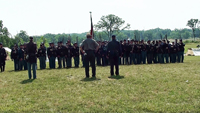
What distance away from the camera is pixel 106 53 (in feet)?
65.7

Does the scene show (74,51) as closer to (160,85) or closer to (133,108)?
(160,85)

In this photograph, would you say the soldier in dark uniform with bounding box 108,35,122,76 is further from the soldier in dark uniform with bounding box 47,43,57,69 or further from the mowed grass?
the soldier in dark uniform with bounding box 47,43,57,69

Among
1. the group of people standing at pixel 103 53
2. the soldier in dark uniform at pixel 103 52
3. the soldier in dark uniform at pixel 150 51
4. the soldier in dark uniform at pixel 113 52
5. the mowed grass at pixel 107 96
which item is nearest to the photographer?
the mowed grass at pixel 107 96

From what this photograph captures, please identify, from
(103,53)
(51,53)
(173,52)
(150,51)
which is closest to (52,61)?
(51,53)

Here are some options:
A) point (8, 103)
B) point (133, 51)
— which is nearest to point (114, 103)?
point (8, 103)

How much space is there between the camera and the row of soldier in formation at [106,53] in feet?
63.9

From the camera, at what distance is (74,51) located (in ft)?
63.9

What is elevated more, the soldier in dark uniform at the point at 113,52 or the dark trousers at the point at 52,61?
the soldier in dark uniform at the point at 113,52

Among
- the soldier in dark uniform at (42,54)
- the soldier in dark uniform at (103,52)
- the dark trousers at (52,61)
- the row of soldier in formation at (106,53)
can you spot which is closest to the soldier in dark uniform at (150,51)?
the row of soldier in formation at (106,53)

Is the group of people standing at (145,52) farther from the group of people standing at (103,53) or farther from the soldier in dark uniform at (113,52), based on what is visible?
the soldier in dark uniform at (113,52)

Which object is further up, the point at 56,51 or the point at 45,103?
the point at 56,51

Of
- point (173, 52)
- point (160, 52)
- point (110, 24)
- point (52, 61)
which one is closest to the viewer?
point (52, 61)

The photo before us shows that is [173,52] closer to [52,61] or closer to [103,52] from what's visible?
[103,52]

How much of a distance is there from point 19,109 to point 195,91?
591cm
